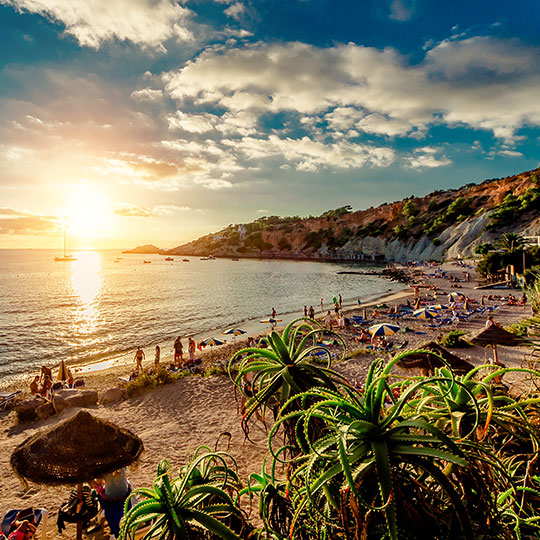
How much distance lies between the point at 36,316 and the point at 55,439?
42.4 meters

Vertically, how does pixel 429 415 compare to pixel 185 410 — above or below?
above

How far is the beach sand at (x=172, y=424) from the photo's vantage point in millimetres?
8812

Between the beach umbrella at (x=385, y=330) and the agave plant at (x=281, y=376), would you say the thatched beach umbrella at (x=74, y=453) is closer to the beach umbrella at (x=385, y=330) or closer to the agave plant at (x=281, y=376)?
the agave plant at (x=281, y=376)

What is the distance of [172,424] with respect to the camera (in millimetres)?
12266

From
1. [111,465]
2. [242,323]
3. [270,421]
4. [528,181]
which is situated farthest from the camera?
[528,181]

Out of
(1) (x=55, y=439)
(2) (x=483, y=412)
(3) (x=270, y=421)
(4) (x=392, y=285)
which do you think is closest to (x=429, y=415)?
(2) (x=483, y=412)

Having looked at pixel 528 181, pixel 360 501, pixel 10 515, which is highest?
pixel 528 181

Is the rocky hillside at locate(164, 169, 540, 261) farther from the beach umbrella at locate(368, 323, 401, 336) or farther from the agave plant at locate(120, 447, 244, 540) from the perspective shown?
the agave plant at locate(120, 447, 244, 540)

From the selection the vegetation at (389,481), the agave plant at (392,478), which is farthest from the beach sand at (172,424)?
the agave plant at (392,478)

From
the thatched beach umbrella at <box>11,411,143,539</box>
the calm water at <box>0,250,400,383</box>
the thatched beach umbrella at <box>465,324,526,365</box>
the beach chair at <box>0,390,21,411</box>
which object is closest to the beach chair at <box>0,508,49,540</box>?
the thatched beach umbrella at <box>11,411,143,539</box>

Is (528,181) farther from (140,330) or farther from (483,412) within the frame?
(483,412)

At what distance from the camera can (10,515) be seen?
6.54 m

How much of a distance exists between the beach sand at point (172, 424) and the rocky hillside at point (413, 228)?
67.5 m

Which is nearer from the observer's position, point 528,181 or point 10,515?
point 10,515
